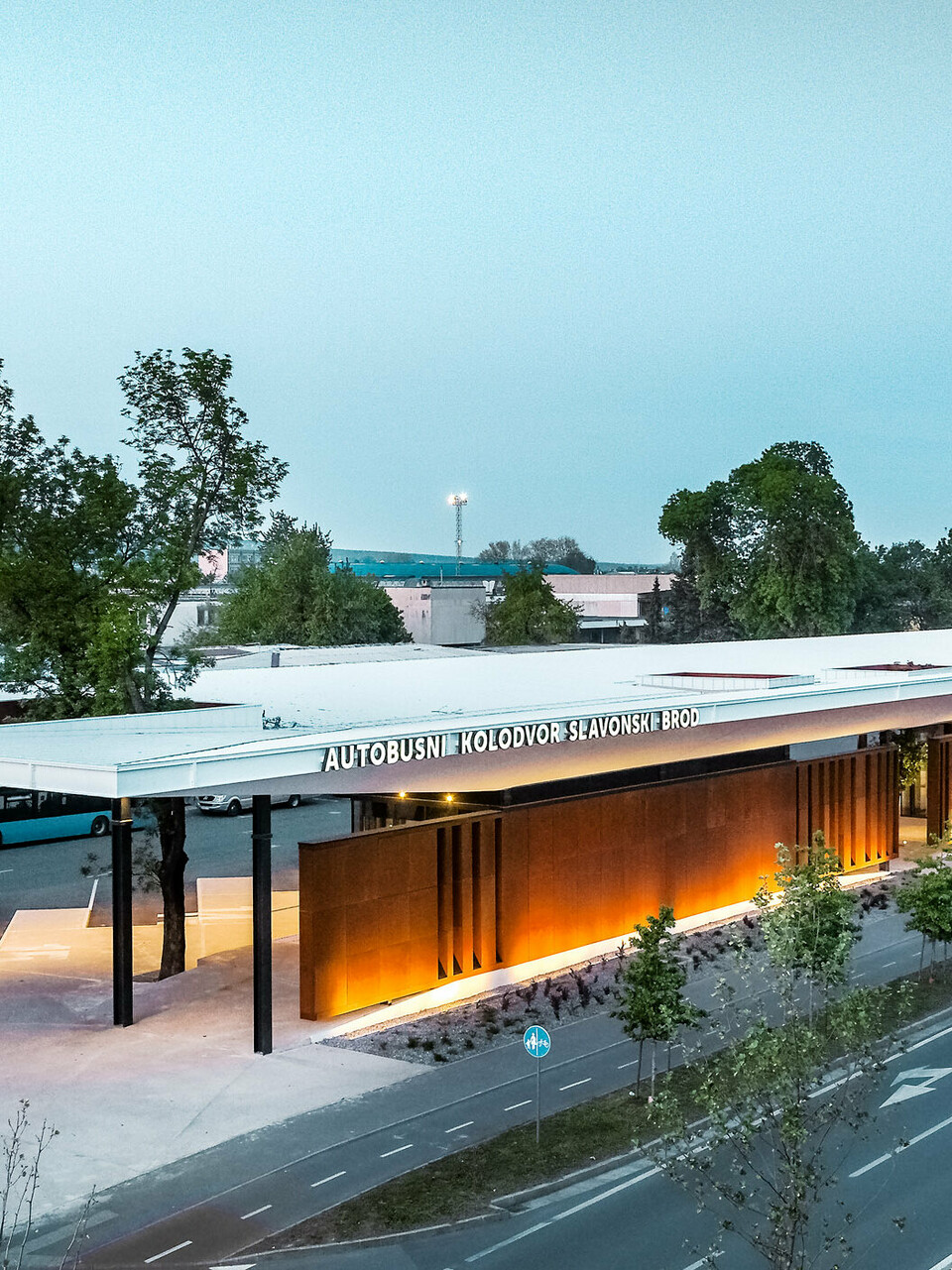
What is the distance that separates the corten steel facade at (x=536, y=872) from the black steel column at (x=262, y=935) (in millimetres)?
1338

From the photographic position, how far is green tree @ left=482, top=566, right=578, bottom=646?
112 metres

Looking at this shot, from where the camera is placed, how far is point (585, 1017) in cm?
2788

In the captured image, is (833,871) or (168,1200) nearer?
(168,1200)

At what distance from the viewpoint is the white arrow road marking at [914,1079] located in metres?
23.0

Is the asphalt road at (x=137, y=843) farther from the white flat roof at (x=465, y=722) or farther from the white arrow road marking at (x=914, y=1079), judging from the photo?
the white arrow road marking at (x=914, y=1079)

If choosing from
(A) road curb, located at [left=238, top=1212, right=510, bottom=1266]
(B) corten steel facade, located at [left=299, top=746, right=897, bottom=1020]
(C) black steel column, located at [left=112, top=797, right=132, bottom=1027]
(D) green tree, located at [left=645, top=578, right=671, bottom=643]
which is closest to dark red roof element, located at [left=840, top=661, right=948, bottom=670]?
(B) corten steel facade, located at [left=299, top=746, right=897, bottom=1020]

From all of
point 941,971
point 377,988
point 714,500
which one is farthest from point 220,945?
point 714,500

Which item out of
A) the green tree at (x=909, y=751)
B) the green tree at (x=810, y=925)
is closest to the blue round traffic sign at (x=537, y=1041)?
the green tree at (x=810, y=925)

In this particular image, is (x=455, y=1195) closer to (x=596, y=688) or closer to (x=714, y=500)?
(x=596, y=688)

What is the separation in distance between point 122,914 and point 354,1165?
8.21 meters

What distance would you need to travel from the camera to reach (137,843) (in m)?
49.9

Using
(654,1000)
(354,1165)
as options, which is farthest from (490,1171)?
(654,1000)

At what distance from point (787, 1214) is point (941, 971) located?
18.3m

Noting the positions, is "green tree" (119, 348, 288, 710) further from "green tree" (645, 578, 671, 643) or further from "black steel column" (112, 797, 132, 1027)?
"green tree" (645, 578, 671, 643)
